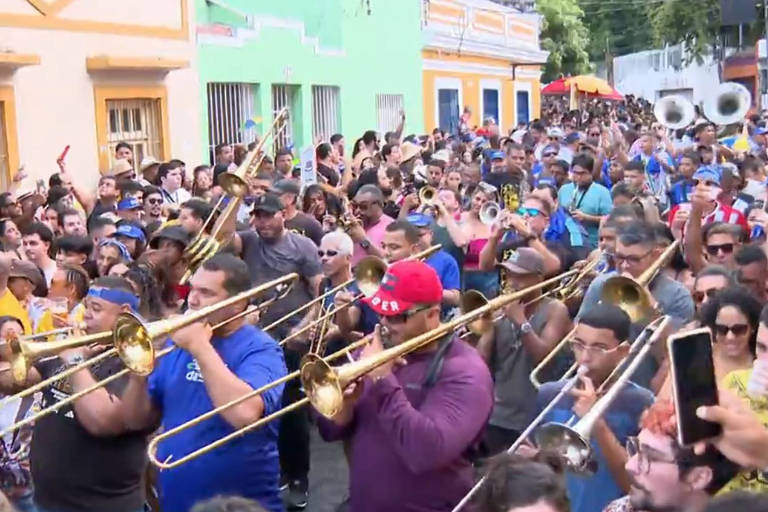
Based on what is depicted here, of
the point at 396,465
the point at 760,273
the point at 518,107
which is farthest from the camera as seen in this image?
the point at 518,107

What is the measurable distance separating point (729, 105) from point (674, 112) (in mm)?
689

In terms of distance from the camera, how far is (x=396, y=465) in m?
3.84

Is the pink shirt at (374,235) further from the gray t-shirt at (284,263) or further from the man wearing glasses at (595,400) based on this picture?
the man wearing glasses at (595,400)

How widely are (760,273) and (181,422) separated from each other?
2.95 m

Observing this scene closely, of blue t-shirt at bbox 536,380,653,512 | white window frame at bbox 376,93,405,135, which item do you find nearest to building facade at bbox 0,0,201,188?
white window frame at bbox 376,93,405,135

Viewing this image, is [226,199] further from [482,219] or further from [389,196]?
[389,196]

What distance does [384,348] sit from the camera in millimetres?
3943

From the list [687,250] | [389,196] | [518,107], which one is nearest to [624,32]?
[518,107]

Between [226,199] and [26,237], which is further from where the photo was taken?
[226,199]

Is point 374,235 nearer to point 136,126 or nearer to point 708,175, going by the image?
point 708,175

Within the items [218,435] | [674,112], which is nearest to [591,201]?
[674,112]

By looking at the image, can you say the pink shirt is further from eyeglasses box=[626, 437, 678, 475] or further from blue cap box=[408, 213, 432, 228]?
eyeglasses box=[626, 437, 678, 475]

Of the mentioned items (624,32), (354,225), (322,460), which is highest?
(624,32)

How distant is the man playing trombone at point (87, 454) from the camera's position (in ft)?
14.0
